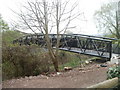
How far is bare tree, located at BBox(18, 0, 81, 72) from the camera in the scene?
2783mm

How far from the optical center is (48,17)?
2.91 metres

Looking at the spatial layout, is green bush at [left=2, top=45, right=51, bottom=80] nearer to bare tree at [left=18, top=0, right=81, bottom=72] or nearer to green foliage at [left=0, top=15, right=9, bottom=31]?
bare tree at [left=18, top=0, right=81, bottom=72]

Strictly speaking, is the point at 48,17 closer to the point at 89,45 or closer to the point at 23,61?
the point at 23,61

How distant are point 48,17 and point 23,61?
3.95ft

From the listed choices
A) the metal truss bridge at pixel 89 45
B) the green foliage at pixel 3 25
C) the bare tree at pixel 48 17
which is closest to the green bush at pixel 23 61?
the bare tree at pixel 48 17

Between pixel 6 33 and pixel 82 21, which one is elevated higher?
pixel 82 21

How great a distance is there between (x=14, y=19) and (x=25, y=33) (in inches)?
17.4

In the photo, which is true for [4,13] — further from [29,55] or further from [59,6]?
[59,6]

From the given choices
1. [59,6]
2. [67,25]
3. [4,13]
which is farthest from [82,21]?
[4,13]

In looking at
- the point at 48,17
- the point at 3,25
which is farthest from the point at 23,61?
the point at 48,17

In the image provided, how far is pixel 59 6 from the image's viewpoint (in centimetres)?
291

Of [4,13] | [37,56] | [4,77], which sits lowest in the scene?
[4,77]

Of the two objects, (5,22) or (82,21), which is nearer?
(5,22)

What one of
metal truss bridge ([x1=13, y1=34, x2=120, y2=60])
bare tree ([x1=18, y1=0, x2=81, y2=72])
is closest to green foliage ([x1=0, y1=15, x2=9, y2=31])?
bare tree ([x1=18, y1=0, x2=81, y2=72])
